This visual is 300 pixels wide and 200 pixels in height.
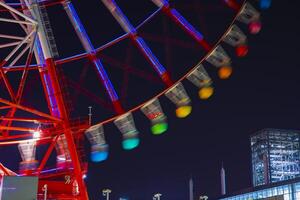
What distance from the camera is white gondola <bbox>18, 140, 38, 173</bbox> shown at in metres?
26.4

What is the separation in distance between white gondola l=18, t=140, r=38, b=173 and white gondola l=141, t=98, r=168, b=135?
6.38 metres

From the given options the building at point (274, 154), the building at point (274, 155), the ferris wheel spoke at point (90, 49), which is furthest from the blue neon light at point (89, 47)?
the building at point (274, 154)

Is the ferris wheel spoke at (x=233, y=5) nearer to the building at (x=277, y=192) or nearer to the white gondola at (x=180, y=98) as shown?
the white gondola at (x=180, y=98)

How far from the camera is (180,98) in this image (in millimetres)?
24500

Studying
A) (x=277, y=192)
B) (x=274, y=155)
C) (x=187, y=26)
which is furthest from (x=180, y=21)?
(x=274, y=155)

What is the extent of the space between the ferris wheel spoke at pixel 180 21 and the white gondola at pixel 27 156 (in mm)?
9444

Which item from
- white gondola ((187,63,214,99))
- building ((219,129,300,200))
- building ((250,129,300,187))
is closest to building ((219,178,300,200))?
building ((219,129,300,200))

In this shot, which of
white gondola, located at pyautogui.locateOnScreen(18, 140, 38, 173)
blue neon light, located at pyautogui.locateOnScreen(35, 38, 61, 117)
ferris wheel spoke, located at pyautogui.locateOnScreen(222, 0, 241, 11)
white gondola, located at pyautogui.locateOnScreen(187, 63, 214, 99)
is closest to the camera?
ferris wheel spoke, located at pyautogui.locateOnScreen(222, 0, 241, 11)

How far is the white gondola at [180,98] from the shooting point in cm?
2411

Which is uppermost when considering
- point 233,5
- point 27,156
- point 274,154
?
point 274,154

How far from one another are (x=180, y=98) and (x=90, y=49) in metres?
5.58

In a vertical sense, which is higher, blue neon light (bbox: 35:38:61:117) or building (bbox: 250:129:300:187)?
building (bbox: 250:129:300:187)

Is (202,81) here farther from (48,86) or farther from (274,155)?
(274,155)

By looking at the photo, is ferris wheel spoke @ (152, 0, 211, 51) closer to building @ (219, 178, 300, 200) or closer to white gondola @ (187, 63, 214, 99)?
white gondola @ (187, 63, 214, 99)
